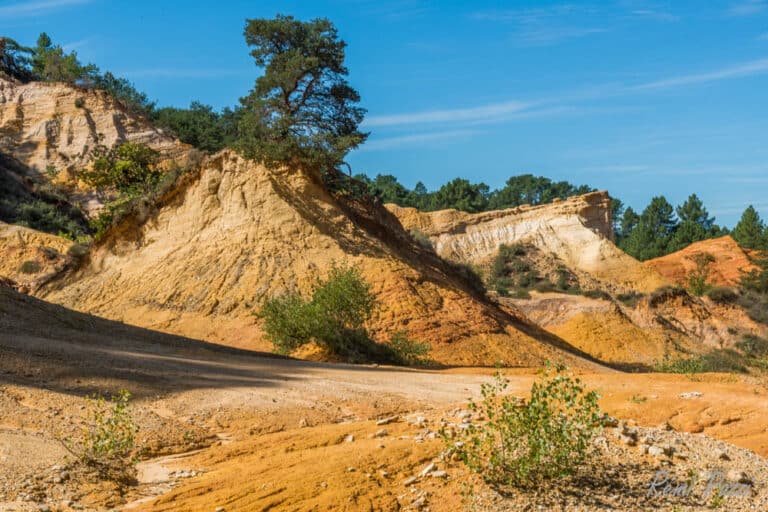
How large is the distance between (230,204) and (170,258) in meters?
2.63

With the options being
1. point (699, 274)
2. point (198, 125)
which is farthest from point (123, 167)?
point (699, 274)

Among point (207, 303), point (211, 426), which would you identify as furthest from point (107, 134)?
point (211, 426)

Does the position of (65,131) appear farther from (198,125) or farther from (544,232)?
(544,232)

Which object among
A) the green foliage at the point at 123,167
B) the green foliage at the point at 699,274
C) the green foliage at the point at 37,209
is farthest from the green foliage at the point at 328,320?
the green foliage at the point at 699,274

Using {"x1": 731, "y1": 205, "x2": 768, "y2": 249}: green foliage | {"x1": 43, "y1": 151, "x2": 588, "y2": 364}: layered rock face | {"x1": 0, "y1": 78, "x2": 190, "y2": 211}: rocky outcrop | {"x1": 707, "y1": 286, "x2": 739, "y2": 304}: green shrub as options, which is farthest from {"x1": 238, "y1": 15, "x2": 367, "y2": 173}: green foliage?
{"x1": 731, "y1": 205, "x2": 768, "y2": 249}: green foliage

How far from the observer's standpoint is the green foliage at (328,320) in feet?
61.8

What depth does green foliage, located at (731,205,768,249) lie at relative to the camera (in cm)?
6738

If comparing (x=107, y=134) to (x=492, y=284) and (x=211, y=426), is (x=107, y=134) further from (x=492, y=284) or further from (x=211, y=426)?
(x=211, y=426)

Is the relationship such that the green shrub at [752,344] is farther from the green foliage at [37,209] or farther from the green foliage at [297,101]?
the green foliage at [37,209]

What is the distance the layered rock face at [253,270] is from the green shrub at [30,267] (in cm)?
252

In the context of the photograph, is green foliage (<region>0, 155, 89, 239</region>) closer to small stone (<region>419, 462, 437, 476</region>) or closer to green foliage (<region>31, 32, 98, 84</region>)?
green foliage (<region>31, 32, 98, 84</region>)

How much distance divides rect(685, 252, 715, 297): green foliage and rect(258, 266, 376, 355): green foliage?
38.1 m

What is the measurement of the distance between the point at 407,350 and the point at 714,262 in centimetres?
5106

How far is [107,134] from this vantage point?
151ft
